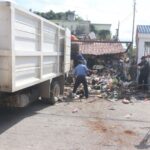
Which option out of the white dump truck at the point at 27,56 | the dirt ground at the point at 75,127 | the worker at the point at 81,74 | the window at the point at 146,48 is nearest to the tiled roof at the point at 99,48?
the window at the point at 146,48

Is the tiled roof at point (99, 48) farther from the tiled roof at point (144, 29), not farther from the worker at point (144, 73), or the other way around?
the worker at point (144, 73)

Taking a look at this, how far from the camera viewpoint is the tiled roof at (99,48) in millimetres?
28498

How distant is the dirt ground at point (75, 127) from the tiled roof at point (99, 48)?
15607 millimetres

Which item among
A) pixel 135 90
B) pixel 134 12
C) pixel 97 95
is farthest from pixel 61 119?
pixel 134 12

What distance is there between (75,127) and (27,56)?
208 centimetres

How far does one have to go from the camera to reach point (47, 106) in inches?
485

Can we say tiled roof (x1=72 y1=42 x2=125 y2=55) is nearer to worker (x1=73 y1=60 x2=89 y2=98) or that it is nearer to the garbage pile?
the garbage pile

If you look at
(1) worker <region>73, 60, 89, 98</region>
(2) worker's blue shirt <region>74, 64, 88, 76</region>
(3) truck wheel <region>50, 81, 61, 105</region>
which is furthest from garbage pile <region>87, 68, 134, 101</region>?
(3) truck wheel <region>50, 81, 61, 105</region>

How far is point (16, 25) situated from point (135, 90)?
994 cm

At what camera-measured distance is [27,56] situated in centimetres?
917

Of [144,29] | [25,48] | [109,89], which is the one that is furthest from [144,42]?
[25,48]

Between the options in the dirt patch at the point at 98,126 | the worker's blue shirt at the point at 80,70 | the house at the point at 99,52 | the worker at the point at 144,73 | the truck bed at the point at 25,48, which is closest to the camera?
the truck bed at the point at 25,48

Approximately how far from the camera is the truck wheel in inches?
489

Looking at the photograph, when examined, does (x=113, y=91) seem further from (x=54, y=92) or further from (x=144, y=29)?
(x=144, y=29)
